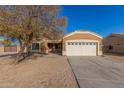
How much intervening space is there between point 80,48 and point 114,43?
1403cm

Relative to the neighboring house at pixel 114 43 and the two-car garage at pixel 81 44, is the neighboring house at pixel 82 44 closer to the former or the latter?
the two-car garage at pixel 81 44

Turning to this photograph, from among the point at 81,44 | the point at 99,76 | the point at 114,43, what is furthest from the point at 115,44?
the point at 99,76

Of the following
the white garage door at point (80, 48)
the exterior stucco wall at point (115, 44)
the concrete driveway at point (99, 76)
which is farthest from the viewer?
the exterior stucco wall at point (115, 44)

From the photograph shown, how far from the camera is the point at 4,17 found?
9672 millimetres

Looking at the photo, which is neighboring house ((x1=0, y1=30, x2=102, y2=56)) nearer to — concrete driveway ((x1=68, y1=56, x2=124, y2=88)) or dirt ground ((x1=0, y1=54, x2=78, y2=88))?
concrete driveway ((x1=68, y1=56, x2=124, y2=88))

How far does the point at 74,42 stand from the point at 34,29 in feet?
36.6

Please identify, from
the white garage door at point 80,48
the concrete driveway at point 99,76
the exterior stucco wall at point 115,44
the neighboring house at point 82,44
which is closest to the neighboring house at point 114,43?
the exterior stucco wall at point 115,44

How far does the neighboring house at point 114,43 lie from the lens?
27516mm

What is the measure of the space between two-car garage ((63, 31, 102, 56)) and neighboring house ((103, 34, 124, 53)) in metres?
9.62

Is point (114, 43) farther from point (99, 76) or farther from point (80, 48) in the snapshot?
point (99, 76)

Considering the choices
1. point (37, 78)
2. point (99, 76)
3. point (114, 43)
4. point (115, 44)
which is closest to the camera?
point (37, 78)

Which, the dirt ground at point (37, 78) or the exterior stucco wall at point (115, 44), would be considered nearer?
the dirt ground at point (37, 78)

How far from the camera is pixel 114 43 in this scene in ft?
100
